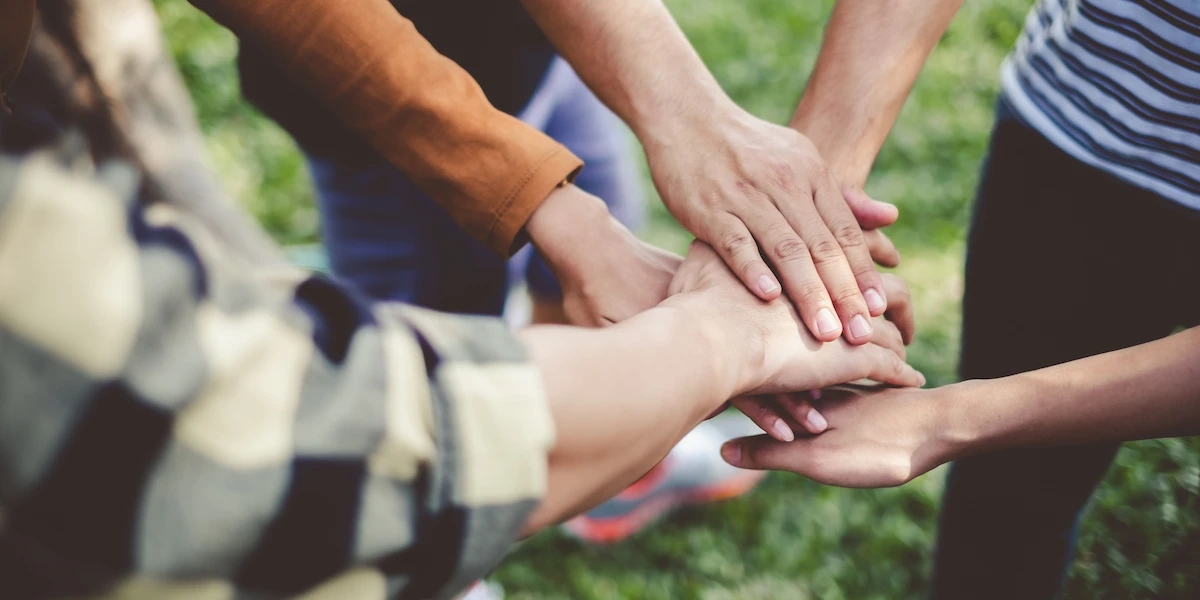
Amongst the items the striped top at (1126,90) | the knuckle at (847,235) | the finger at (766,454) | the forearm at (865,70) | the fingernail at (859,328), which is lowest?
the finger at (766,454)

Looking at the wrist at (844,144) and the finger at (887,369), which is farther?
the wrist at (844,144)

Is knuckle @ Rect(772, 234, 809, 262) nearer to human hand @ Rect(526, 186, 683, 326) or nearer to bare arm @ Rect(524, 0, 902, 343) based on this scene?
bare arm @ Rect(524, 0, 902, 343)

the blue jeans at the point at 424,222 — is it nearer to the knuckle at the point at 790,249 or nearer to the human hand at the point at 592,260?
the human hand at the point at 592,260

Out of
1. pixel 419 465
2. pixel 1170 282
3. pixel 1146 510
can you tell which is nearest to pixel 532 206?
pixel 419 465

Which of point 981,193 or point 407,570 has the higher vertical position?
point 981,193

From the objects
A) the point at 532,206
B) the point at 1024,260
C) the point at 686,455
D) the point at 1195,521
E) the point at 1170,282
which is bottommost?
the point at 686,455

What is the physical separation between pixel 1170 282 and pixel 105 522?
5.23ft

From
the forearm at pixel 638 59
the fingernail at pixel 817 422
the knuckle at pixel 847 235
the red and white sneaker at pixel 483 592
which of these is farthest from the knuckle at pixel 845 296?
the red and white sneaker at pixel 483 592

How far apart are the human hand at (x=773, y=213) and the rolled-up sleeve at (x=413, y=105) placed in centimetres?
23

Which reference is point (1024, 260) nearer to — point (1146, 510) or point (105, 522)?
point (1146, 510)

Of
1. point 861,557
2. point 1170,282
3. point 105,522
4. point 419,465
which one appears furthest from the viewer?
point 861,557

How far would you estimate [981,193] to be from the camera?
1.71 metres

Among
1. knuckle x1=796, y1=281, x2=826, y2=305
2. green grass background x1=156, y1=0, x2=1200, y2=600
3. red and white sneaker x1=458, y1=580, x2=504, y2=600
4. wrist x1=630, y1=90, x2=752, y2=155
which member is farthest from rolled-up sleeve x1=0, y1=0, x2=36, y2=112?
green grass background x1=156, y1=0, x2=1200, y2=600

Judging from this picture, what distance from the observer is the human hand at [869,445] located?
137 centimetres
